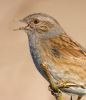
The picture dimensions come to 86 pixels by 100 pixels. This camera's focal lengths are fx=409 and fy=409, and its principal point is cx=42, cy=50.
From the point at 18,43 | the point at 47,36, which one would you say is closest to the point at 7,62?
the point at 18,43

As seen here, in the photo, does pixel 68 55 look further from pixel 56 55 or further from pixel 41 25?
pixel 41 25

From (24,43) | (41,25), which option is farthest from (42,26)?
(24,43)

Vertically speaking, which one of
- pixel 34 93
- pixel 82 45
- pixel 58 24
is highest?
pixel 58 24

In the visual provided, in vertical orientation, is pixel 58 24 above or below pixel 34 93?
above

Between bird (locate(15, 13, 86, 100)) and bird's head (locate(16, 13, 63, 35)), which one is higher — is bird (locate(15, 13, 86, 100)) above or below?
below

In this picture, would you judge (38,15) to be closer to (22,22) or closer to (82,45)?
(22,22)

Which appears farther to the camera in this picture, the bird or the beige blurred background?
the beige blurred background
